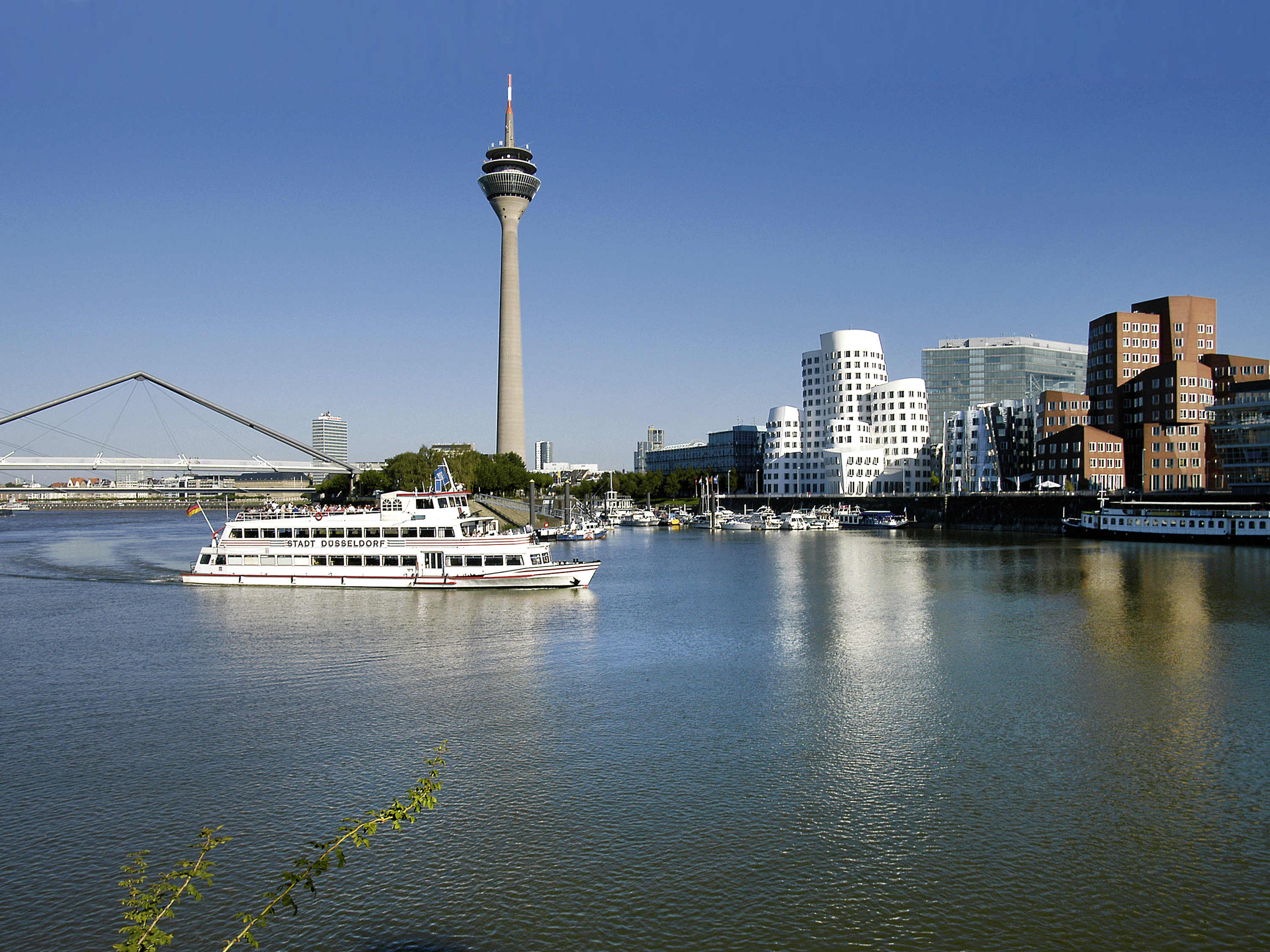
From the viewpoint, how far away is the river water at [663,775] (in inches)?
665

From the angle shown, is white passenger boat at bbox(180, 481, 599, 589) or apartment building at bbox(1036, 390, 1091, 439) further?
apartment building at bbox(1036, 390, 1091, 439)

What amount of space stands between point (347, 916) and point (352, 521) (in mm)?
47226

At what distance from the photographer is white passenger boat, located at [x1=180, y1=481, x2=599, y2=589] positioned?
5994 centimetres

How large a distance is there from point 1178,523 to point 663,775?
4067 inches

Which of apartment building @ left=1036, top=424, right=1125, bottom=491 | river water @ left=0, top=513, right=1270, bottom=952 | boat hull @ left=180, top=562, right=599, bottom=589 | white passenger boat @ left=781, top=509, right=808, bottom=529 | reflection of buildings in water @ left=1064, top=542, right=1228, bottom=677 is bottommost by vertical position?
river water @ left=0, top=513, right=1270, bottom=952

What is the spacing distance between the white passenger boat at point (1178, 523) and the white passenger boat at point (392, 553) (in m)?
77.6

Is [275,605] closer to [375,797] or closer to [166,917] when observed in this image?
[375,797]

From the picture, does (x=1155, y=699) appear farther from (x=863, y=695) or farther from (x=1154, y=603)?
(x=1154, y=603)

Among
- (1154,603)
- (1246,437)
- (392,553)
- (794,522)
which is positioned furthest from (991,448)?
(392,553)

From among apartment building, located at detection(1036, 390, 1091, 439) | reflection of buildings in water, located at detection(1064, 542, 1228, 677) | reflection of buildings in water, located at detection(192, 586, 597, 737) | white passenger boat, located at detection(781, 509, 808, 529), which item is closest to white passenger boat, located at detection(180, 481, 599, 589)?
reflection of buildings in water, located at detection(192, 586, 597, 737)

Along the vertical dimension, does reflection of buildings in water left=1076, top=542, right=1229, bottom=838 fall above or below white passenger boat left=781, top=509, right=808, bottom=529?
below

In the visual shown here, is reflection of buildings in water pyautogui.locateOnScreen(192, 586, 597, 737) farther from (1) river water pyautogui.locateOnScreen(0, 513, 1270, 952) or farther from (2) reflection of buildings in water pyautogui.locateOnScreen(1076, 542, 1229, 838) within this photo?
(2) reflection of buildings in water pyautogui.locateOnScreen(1076, 542, 1229, 838)

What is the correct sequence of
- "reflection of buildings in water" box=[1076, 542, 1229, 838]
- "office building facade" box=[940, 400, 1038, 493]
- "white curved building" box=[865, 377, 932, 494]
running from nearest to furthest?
"reflection of buildings in water" box=[1076, 542, 1229, 838] → "office building facade" box=[940, 400, 1038, 493] → "white curved building" box=[865, 377, 932, 494]

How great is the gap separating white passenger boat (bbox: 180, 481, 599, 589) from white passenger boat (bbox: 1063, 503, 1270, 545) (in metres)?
77.6
